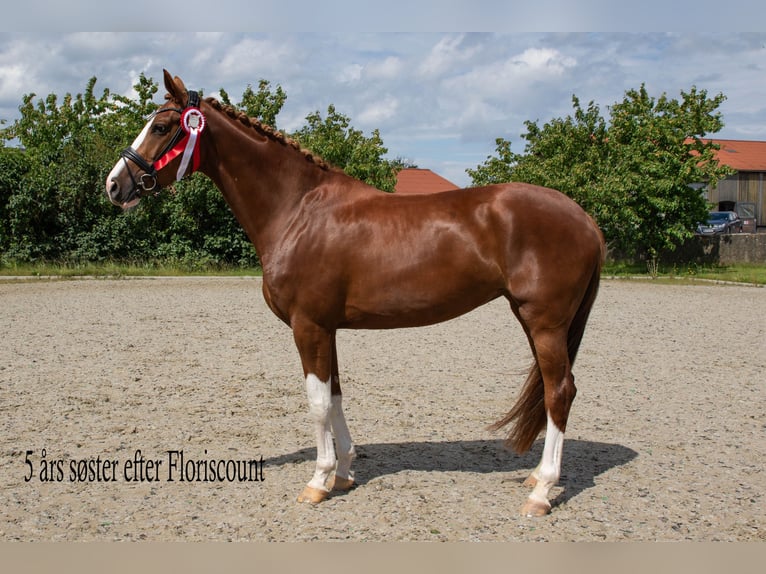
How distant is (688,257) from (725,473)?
1940 cm

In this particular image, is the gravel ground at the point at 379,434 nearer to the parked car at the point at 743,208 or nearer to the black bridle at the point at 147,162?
the black bridle at the point at 147,162

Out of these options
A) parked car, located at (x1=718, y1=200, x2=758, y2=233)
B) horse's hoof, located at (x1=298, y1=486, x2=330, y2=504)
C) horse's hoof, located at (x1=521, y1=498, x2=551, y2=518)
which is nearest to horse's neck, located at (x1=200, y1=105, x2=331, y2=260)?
horse's hoof, located at (x1=298, y1=486, x2=330, y2=504)

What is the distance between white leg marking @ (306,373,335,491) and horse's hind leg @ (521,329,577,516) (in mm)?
1172

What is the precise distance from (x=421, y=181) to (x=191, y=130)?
4311 cm

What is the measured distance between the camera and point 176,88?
12.5 feet

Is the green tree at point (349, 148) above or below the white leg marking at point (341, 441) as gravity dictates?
above

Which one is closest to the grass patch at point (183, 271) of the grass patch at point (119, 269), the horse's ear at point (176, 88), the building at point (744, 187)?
the grass patch at point (119, 269)

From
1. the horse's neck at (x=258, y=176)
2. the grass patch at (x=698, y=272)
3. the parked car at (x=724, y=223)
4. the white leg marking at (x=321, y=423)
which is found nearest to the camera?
the white leg marking at (x=321, y=423)

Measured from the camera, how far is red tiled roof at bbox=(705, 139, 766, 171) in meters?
45.0

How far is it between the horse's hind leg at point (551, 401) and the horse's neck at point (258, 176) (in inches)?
65.5

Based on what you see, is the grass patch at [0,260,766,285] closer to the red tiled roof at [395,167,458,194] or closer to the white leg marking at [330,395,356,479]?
the white leg marking at [330,395,356,479]

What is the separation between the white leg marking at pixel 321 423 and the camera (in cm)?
386

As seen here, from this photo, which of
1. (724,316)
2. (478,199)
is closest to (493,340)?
(724,316)

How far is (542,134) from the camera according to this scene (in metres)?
26.3
